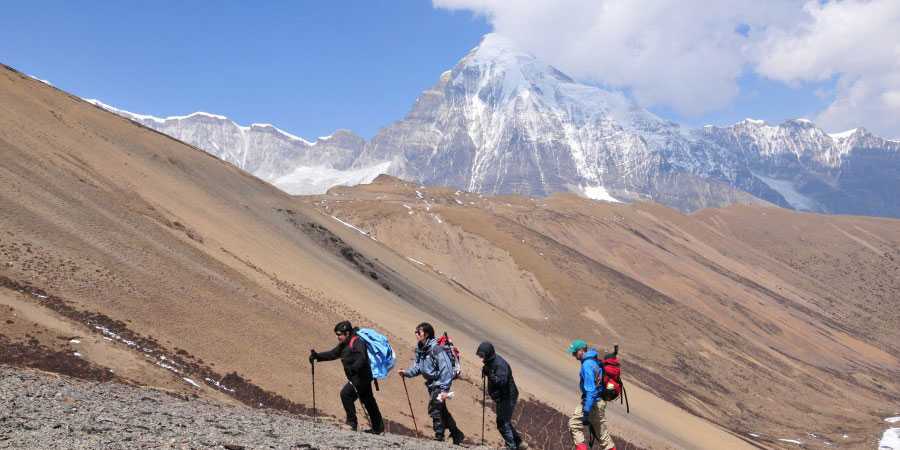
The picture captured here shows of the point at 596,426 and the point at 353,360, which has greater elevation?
the point at 596,426

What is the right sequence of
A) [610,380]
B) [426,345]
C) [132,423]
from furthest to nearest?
[426,345] < [610,380] < [132,423]

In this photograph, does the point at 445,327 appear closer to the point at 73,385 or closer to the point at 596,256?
the point at 73,385

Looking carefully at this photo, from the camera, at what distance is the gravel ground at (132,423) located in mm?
10734

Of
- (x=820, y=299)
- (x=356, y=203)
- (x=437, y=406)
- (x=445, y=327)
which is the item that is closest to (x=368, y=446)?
(x=437, y=406)

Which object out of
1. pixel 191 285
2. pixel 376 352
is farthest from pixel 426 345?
pixel 191 285

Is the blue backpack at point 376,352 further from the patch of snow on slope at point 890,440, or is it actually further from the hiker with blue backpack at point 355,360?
the patch of snow on slope at point 890,440

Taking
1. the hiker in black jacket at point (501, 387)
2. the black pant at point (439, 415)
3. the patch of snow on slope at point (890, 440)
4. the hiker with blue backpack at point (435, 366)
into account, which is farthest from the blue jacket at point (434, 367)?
the patch of snow on slope at point (890, 440)

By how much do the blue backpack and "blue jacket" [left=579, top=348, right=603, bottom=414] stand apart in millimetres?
3809

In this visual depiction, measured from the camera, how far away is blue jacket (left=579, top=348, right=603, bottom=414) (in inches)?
570

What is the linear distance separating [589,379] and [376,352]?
4.24 meters

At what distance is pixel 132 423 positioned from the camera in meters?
12.1

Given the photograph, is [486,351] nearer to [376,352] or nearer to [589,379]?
[589,379]

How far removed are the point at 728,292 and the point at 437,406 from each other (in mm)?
149630

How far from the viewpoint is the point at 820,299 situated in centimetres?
19838
